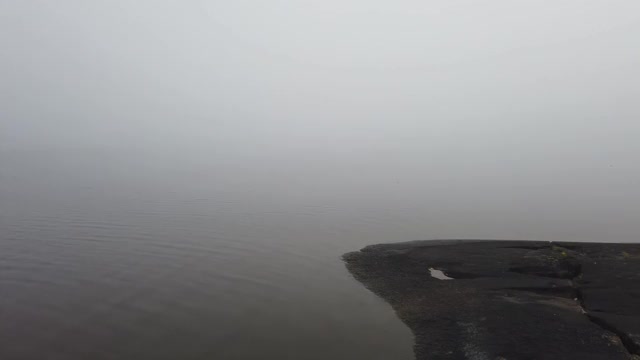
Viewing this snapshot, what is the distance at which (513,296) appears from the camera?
18.9 metres

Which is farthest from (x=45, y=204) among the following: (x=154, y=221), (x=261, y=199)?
(x=261, y=199)

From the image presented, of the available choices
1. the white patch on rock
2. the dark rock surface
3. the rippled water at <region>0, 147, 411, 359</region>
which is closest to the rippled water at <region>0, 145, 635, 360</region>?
the rippled water at <region>0, 147, 411, 359</region>

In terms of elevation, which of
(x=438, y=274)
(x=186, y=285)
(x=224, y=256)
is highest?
(x=438, y=274)

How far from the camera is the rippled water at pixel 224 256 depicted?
1645 cm

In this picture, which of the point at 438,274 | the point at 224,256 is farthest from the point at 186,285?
the point at 438,274

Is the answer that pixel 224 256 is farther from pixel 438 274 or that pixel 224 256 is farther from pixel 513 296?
pixel 513 296

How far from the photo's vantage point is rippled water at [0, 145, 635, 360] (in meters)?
16.5

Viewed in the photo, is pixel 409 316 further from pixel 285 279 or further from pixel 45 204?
pixel 45 204

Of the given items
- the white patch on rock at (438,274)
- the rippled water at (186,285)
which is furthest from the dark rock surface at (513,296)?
the rippled water at (186,285)

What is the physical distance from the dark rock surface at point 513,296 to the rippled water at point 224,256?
1710 mm

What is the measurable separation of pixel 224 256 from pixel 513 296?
17.9 m

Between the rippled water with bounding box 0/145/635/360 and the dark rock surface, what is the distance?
1.71 m

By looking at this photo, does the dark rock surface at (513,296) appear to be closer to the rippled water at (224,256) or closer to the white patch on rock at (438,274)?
the white patch on rock at (438,274)

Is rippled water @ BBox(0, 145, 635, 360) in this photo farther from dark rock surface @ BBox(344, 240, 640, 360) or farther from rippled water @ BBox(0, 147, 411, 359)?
dark rock surface @ BBox(344, 240, 640, 360)
